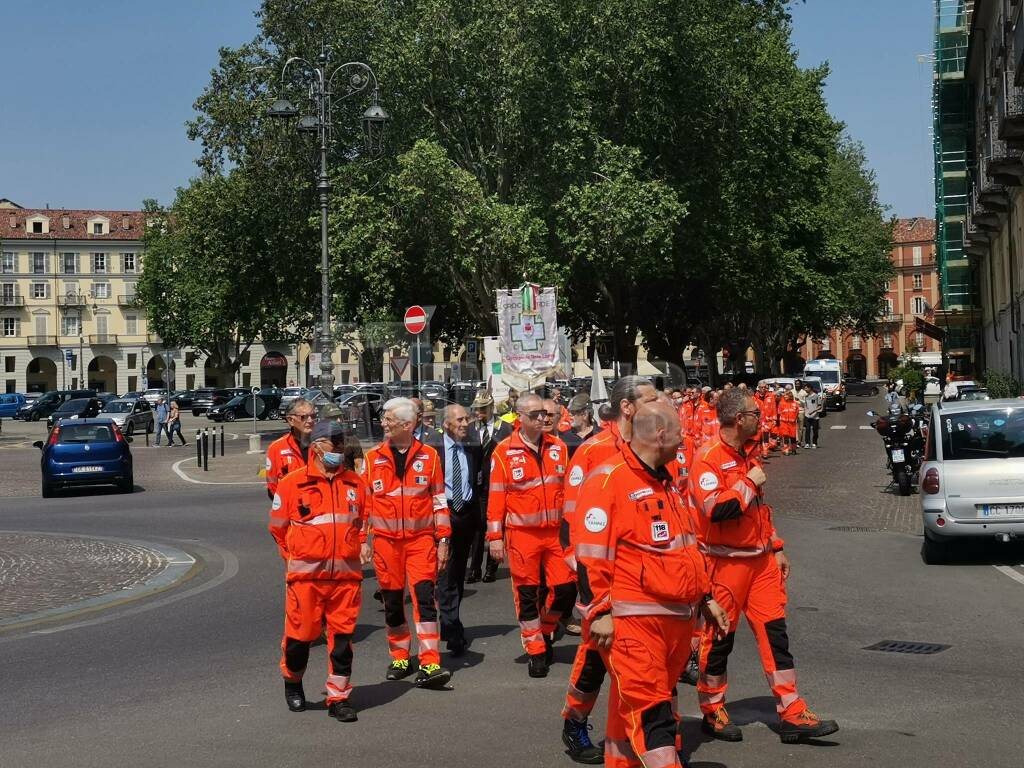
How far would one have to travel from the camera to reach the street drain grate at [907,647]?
29.2 feet

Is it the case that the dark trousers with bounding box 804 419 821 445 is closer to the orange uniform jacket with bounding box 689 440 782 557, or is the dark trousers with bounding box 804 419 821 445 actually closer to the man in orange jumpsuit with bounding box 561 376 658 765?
the orange uniform jacket with bounding box 689 440 782 557

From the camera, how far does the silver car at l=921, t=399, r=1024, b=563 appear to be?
1304 cm

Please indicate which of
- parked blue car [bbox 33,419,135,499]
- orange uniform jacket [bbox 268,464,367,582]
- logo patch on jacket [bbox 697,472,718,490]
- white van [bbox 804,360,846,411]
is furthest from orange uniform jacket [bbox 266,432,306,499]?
white van [bbox 804,360,846,411]

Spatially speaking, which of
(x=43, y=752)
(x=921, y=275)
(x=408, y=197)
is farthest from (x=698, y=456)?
(x=921, y=275)

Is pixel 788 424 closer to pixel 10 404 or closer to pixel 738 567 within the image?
pixel 738 567

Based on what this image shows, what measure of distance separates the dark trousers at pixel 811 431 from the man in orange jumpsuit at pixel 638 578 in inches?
1202

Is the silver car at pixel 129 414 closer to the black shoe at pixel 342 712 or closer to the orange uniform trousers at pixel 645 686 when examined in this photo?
the black shoe at pixel 342 712

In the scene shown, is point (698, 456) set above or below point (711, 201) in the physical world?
below

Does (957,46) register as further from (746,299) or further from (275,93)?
(275,93)

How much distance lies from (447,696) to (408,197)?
2941cm

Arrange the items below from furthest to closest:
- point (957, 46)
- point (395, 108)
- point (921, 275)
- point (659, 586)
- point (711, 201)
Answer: point (921, 275) < point (957, 46) < point (711, 201) < point (395, 108) < point (659, 586)

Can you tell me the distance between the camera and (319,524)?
7258mm

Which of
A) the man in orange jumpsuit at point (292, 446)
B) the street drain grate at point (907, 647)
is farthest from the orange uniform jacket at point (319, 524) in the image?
the street drain grate at point (907, 647)

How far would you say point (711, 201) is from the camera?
42.9 metres
